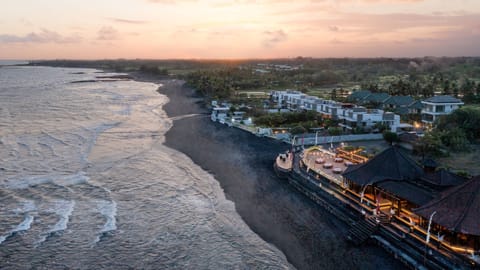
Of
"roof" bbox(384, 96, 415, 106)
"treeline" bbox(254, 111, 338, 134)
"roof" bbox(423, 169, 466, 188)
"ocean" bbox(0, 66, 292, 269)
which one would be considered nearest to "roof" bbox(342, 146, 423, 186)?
"roof" bbox(423, 169, 466, 188)

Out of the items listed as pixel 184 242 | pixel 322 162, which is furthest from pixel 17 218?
pixel 322 162

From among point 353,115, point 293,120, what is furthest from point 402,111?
point 293,120

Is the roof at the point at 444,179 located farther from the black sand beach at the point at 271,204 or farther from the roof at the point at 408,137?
the roof at the point at 408,137

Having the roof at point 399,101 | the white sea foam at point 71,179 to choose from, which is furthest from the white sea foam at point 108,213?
the roof at point 399,101

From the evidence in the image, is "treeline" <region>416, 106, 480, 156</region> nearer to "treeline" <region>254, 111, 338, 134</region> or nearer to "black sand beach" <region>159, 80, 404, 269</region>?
"treeline" <region>254, 111, 338, 134</region>

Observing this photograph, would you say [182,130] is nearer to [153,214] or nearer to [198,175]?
[198,175]

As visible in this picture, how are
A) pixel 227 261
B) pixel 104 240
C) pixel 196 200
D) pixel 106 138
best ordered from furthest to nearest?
pixel 106 138
pixel 196 200
pixel 104 240
pixel 227 261
